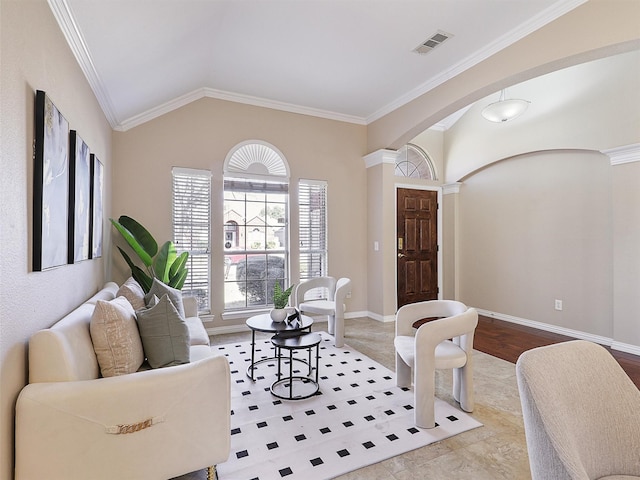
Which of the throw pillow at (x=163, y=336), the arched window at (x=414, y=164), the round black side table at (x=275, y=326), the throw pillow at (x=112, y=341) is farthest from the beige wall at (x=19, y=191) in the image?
the arched window at (x=414, y=164)

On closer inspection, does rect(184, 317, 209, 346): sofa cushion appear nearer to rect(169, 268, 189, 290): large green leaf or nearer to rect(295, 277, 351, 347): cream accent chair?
rect(169, 268, 189, 290): large green leaf

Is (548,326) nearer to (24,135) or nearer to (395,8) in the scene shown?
(395,8)

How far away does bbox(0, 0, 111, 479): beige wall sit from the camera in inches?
47.7

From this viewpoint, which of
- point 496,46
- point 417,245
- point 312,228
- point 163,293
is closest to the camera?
point 163,293

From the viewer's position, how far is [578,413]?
3.84 ft

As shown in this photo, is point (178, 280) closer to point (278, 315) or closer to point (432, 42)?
point (278, 315)

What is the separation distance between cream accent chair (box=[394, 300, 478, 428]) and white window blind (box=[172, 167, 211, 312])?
2758 millimetres

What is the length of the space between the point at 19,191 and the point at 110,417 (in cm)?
102

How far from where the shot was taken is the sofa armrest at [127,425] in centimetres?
128

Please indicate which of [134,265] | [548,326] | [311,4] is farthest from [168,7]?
[548,326]

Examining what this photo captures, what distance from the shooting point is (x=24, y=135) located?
1.40 meters

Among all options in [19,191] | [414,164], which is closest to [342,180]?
[414,164]

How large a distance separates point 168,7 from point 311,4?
112cm

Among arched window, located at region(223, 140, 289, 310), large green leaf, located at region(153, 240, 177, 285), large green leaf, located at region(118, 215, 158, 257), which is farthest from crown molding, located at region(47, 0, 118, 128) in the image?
arched window, located at region(223, 140, 289, 310)
